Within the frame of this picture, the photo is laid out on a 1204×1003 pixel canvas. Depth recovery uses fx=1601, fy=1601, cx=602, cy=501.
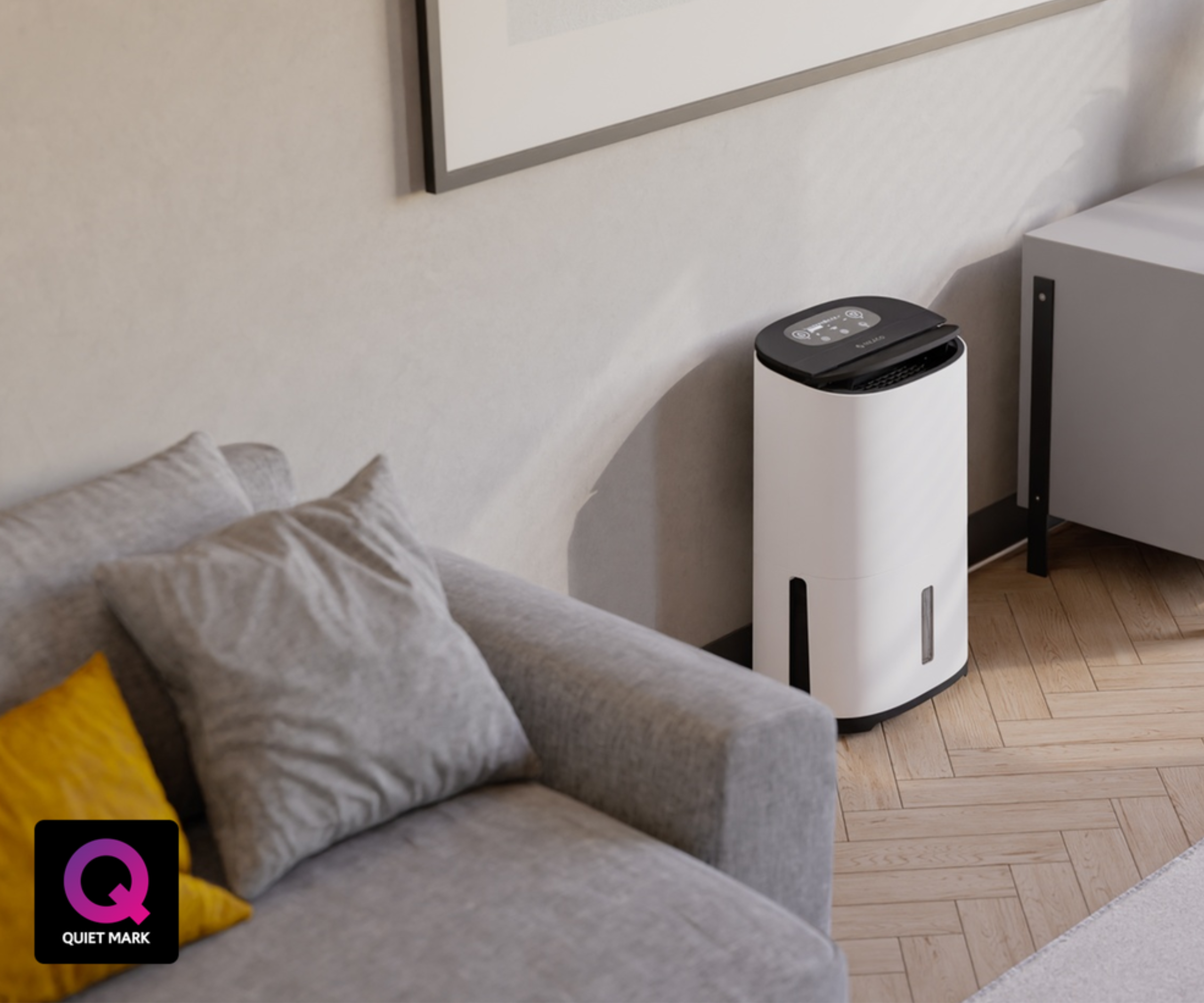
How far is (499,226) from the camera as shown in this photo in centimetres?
233

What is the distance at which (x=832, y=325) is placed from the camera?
2711 mm

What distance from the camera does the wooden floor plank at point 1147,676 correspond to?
2906 millimetres

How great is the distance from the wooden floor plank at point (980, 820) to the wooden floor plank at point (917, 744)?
0.37ft

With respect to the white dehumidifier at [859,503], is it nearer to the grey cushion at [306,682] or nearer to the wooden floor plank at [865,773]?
the wooden floor plank at [865,773]

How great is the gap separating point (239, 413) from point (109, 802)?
2.23 ft

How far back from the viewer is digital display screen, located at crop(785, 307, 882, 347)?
2.66m

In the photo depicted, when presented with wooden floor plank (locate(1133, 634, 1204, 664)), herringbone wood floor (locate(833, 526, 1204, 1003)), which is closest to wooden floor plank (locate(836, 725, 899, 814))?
herringbone wood floor (locate(833, 526, 1204, 1003))

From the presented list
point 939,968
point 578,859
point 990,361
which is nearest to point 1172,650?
point 990,361

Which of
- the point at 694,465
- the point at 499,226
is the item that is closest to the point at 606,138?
the point at 499,226

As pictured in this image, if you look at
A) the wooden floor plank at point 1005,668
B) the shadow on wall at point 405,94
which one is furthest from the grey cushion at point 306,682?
the wooden floor plank at point 1005,668

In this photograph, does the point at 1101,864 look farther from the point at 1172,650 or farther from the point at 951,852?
the point at 1172,650

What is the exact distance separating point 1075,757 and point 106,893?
172 centimetres

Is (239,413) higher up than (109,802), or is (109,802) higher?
(239,413)

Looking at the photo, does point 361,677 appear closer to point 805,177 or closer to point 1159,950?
point 1159,950
